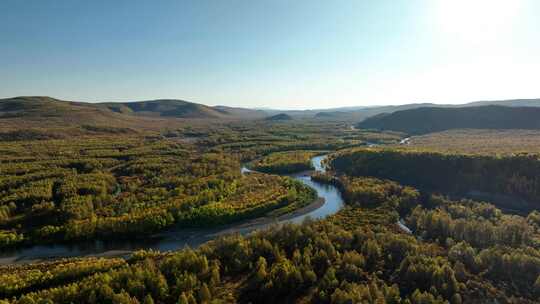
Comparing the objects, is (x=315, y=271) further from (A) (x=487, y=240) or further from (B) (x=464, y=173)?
(B) (x=464, y=173)

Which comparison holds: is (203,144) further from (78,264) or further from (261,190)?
(78,264)

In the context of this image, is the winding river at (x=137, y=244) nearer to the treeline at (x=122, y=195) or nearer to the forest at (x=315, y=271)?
the treeline at (x=122, y=195)

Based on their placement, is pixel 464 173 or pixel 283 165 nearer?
pixel 464 173

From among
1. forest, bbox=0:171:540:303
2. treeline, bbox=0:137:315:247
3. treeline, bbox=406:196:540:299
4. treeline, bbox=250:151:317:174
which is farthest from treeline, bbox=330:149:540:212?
treeline, bbox=0:137:315:247

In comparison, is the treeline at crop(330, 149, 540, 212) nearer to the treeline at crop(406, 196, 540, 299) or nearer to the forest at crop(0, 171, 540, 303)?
the treeline at crop(406, 196, 540, 299)

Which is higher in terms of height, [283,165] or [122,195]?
[122,195]

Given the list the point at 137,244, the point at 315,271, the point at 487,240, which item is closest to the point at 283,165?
the point at 137,244
